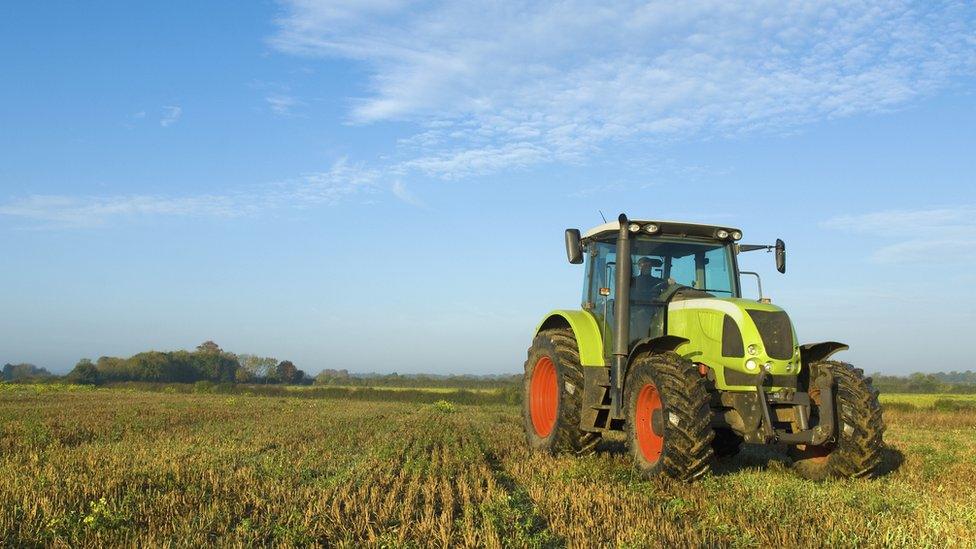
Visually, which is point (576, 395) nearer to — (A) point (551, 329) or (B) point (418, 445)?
(A) point (551, 329)

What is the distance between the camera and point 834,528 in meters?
4.71

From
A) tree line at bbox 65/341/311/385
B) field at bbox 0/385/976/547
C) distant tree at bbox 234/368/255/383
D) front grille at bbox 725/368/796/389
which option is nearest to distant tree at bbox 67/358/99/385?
tree line at bbox 65/341/311/385

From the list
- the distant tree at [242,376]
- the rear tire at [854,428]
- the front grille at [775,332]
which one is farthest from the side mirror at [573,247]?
the distant tree at [242,376]

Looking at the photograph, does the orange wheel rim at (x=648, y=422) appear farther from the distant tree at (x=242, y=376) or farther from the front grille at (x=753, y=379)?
the distant tree at (x=242, y=376)

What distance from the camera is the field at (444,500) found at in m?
4.51

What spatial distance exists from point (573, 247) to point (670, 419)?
2740 mm

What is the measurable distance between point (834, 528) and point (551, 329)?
17.4 ft

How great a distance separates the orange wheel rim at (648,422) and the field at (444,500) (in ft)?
1.17

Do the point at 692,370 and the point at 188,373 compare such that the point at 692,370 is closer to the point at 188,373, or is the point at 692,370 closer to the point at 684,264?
the point at 684,264

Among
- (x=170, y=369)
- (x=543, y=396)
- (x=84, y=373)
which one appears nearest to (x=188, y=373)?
(x=170, y=369)

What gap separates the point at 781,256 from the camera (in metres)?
8.10

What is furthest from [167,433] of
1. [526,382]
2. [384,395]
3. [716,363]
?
[384,395]

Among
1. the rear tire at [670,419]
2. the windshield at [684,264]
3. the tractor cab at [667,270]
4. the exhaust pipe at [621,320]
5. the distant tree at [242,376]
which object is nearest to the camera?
the rear tire at [670,419]

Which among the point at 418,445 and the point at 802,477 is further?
the point at 418,445
